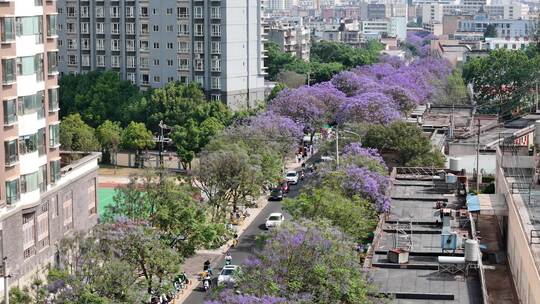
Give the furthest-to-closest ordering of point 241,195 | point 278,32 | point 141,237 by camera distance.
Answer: point 278,32 < point 241,195 < point 141,237

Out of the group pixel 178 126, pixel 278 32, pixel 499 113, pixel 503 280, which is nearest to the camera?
pixel 503 280

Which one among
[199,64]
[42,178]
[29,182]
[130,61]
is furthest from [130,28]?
[29,182]

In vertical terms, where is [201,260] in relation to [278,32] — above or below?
below

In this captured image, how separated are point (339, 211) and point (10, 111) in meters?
11.9

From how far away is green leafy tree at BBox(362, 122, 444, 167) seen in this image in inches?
1973

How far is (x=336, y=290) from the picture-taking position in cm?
2522

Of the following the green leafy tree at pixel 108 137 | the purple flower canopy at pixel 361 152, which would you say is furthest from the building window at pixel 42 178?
the green leafy tree at pixel 108 137

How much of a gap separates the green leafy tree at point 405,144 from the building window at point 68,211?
16612mm

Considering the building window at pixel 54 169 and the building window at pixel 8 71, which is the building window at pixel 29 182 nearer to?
the building window at pixel 54 169

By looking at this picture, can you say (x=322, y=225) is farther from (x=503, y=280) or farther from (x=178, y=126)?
(x=178, y=126)

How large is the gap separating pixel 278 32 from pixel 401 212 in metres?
89.7

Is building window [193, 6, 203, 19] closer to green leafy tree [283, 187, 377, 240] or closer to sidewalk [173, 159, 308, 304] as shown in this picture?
sidewalk [173, 159, 308, 304]

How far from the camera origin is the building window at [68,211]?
41906 mm

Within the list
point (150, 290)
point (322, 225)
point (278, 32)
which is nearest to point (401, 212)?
point (322, 225)
